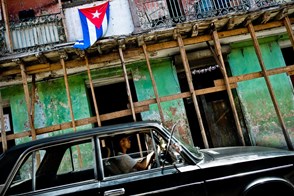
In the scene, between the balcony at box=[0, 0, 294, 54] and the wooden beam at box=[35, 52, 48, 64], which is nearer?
the wooden beam at box=[35, 52, 48, 64]

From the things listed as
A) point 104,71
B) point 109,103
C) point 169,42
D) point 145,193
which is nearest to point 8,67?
point 104,71

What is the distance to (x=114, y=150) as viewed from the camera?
330cm

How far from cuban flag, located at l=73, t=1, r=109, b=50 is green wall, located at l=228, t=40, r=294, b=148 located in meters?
4.38

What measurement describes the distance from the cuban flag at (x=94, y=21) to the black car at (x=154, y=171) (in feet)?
15.1

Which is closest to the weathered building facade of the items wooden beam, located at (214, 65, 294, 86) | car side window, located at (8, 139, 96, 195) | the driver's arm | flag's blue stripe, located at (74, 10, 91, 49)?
flag's blue stripe, located at (74, 10, 91, 49)

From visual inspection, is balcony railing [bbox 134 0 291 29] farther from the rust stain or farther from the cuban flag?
the rust stain

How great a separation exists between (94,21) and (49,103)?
296 centimetres

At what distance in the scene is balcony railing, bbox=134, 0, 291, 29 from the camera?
7.99 m

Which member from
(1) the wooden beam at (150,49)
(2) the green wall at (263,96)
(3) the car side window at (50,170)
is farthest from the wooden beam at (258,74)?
(3) the car side window at (50,170)

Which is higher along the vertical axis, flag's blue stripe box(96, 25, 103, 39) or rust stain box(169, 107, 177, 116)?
flag's blue stripe box(96, 25, 103, 39)

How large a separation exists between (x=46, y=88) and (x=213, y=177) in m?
6.87

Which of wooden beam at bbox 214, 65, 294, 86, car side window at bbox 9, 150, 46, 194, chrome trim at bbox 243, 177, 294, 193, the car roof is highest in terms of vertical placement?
wooden beam at bbox 214, 65, 294, 86

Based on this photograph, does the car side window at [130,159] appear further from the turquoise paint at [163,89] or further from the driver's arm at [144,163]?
the turquoise paint at [163,89]

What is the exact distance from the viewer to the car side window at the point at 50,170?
2754 mm
